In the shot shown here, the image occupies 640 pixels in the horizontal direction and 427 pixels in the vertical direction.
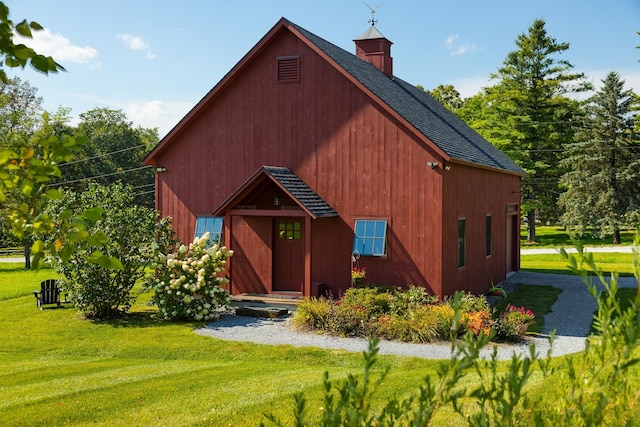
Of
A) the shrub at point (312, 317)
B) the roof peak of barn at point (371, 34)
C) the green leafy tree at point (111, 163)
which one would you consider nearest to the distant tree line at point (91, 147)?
the green leafy tree at point (111, 163)

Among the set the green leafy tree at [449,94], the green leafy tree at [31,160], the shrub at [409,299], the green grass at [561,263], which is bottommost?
the green grass at [561,263]

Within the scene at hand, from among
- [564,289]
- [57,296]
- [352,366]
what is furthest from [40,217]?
[564,289]

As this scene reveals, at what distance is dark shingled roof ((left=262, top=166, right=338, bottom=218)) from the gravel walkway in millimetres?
2870

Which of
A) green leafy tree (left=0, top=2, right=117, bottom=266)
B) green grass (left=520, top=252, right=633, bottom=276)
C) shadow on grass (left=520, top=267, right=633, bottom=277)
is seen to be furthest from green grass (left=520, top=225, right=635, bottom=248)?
green leafy tree (left=0, top=2, right=117, bottom=266)

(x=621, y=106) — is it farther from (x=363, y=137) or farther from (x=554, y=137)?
(x=363, y=137)

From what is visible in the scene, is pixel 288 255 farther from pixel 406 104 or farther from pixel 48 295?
pixel 48 295

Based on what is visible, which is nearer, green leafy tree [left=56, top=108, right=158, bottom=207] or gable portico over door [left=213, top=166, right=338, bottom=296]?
gable portico over door [left=213, top=166, right=338, bottom=296]

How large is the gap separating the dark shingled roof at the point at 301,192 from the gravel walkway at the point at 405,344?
9.42ft

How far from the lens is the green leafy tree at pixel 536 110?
44.5 meters

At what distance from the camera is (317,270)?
16828mm

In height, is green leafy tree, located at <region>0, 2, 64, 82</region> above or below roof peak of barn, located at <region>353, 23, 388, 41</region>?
below

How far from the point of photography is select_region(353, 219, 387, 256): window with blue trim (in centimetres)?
1609

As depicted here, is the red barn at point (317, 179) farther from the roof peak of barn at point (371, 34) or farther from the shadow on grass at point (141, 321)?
the roof peak of barn at point (371, 34)

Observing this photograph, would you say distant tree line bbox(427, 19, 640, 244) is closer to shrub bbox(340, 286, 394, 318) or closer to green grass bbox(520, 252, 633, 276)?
green grass bbox(520, 252, 633, 276)
